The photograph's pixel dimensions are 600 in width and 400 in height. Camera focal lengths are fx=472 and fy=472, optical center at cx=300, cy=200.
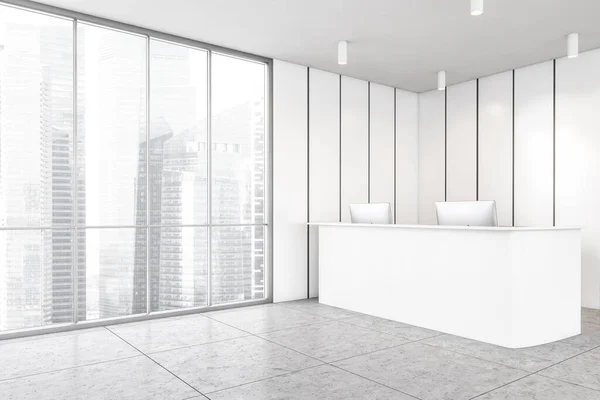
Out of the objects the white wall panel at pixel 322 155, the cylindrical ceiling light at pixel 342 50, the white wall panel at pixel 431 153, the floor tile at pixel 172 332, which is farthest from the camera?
the white wall panel at pixel 431 153

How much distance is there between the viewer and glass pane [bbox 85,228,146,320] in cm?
521

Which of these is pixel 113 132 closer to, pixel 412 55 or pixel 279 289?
pixel 279 289

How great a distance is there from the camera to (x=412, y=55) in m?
6.46

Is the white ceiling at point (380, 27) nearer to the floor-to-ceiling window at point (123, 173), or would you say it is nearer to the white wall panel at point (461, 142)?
the floor-to-ceiling window at point (123, 173)

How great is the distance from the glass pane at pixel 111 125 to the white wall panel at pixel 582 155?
5488 millimetres

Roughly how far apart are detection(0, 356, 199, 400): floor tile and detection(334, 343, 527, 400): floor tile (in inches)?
54.1

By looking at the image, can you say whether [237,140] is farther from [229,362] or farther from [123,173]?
[229,362]

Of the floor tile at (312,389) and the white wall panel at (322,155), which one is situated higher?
the white wall panel at (322,155)

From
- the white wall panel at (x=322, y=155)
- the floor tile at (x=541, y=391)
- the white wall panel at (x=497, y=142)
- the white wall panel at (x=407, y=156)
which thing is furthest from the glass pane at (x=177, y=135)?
the white wall panel at (x=497, y=142)

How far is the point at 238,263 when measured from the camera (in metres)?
6.35

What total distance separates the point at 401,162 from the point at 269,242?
3.02 meters

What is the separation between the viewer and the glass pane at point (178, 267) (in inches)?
223

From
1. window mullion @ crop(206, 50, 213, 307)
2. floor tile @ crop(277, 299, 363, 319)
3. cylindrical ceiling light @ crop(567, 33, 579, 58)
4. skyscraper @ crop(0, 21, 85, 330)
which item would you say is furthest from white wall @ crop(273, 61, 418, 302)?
cylindrical ceiling light @ crop(567, 33, 579, 58)

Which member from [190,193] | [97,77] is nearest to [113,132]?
[97,77]
